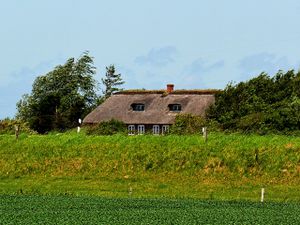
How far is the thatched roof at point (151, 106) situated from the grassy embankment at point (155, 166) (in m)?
27.9

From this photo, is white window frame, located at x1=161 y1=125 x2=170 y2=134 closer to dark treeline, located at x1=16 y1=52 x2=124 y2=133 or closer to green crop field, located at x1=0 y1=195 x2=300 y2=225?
dark treeline, located at x1=16 y1=52 x2=124 y2=133

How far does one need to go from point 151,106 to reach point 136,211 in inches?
2149

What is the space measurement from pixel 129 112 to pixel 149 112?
199 cm

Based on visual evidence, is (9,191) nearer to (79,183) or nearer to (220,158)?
(79,183)

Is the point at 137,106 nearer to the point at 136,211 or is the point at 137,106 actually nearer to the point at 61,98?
the point at 61,98

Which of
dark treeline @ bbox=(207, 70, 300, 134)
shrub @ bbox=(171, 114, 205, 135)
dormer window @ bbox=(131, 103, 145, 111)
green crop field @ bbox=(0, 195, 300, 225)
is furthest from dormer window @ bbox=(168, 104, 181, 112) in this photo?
green crop field @ bbox=(0, 195, 300, 225)

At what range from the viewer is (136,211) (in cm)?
3372

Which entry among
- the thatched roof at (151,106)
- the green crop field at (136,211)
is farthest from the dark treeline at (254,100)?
the green crop field at (136,211)

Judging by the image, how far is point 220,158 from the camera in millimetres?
52156

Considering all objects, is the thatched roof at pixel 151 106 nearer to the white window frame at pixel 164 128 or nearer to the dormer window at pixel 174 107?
the dormer window at pixel 174 107

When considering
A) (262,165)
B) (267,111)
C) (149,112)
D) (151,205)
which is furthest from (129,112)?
(151,205)

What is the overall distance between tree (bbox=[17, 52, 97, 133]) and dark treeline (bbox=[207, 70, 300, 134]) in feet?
69.9

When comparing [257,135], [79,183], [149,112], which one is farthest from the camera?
[149,112]

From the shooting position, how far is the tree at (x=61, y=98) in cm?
9750
